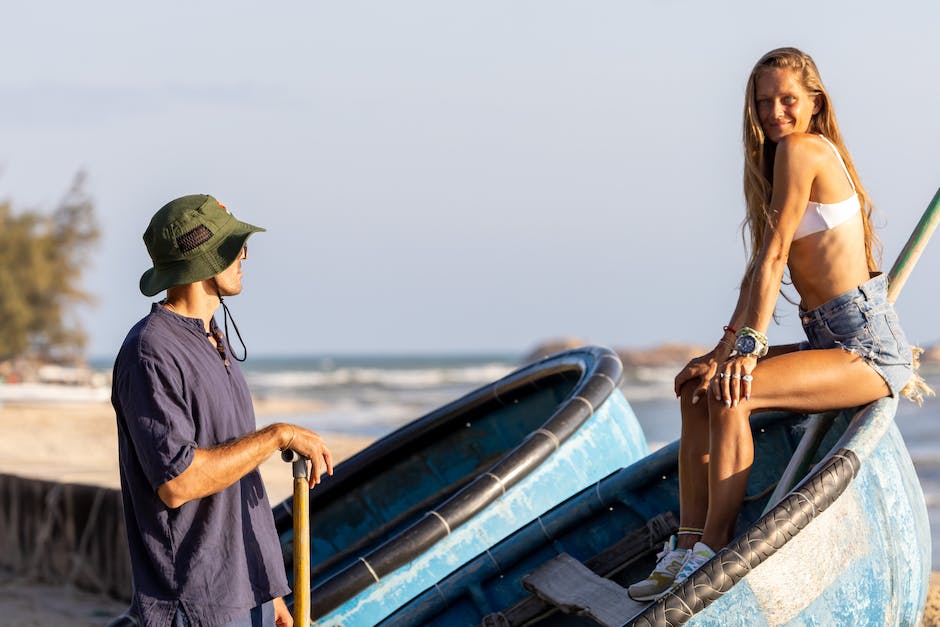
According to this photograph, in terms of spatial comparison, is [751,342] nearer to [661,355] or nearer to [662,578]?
[662,578]

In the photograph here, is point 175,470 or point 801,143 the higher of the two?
point 801,143

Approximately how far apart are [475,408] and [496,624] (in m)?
1.92

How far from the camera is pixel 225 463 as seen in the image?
280cm

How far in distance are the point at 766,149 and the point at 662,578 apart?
1409mm

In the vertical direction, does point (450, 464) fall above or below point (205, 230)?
below

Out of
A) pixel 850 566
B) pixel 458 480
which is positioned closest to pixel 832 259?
pixel 850 566

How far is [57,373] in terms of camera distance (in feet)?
90.6

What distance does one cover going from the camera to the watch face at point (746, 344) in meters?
A: 3.64

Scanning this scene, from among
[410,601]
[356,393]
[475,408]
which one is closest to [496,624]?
[410,601]

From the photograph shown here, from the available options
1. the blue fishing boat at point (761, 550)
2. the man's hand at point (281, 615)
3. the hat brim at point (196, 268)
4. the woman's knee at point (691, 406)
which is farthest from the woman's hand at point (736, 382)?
the hat brim at point (196, 268)

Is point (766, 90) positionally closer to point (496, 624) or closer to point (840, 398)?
point (840, 398)

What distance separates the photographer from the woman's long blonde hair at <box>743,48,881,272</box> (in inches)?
149

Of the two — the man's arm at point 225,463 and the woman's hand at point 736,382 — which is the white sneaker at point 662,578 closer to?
the woman's hand at point 736,382

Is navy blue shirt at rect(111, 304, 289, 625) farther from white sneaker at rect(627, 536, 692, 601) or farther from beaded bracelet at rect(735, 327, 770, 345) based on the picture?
beaded bracelet at rect(735, 327, 770, 345)
